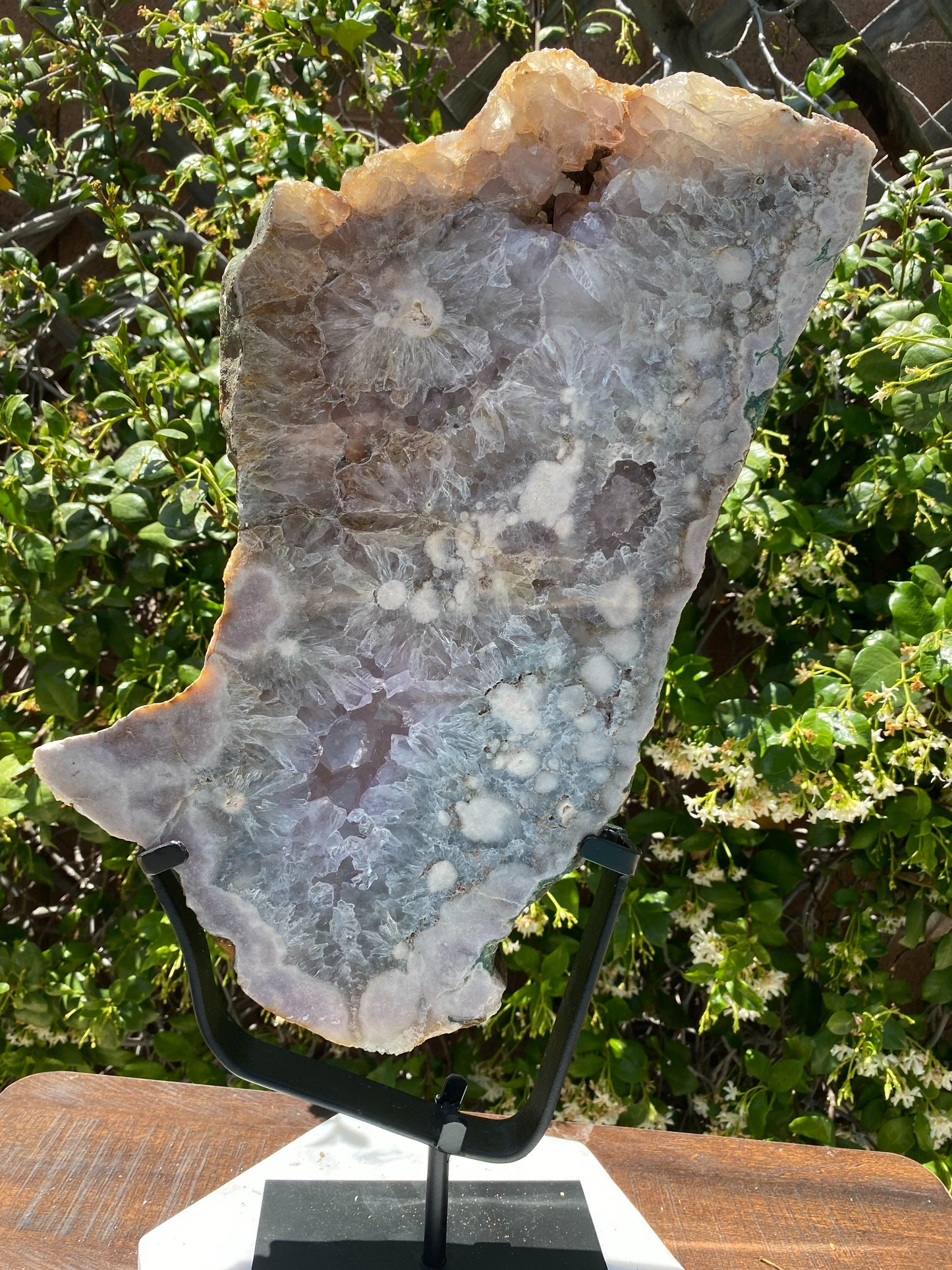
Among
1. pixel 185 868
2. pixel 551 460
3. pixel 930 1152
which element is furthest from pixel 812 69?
pixel 930 1152

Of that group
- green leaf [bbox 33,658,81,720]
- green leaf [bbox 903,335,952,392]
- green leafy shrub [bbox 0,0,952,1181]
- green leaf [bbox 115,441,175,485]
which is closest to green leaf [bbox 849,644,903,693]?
green leafy shrub [bbox 0,0,952,1181]

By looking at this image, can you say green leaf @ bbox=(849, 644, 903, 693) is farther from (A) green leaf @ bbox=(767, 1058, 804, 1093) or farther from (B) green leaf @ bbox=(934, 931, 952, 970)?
(A) green leaf @ bbox=(767, 1058, 804, 1093)

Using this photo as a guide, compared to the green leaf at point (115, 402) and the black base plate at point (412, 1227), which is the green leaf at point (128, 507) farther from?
the black base plate at point (412, 1227)

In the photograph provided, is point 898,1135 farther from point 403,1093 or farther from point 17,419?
point 17,419

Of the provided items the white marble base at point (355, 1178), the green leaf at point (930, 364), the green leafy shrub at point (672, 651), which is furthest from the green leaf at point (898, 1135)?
the green leaf at point (930, 364)

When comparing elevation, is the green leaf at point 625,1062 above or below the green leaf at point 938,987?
below

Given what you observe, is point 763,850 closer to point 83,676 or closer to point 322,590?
point 322,590
